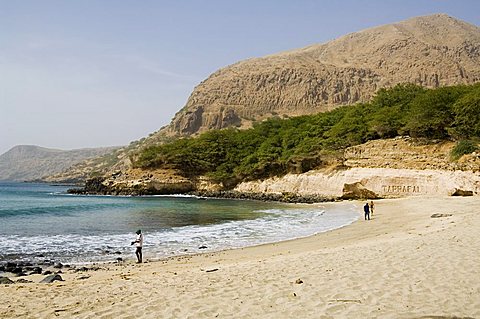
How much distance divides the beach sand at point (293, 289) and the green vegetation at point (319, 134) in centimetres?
3247

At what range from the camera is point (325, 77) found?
14675cm

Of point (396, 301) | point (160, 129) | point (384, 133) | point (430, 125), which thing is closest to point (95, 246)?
point (396, 301)

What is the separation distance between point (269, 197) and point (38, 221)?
28.7 m

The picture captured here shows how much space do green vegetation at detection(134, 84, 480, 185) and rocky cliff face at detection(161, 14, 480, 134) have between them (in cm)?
6382

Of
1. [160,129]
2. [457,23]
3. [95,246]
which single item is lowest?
[95,246]

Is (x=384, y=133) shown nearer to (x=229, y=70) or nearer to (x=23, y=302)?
(x=23, y=302)

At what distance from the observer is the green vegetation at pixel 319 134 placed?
4466 centimetres

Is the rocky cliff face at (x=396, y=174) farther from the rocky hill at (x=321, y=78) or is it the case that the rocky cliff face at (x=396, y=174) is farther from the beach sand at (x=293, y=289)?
the rocky hill at (x=321, y=78)

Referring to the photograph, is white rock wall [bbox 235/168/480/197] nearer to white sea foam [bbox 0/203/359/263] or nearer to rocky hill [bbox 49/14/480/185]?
white sea foam [bbox 0/203/359/263]

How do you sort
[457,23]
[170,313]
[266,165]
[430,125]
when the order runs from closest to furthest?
[170,313]
[430,125]
[266,165]
[457,23]

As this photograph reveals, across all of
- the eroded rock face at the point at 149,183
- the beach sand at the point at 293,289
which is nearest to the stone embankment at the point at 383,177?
the eroded rock face at the point at 149,183

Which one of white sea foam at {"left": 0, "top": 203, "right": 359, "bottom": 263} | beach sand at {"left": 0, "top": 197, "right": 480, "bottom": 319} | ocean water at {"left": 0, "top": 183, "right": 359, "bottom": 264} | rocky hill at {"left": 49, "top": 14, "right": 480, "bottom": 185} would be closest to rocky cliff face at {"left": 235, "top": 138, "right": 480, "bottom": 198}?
ocean water at {"left": 0, "top": 183, "right": 359, "bottom": 264}

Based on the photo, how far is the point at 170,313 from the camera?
6.75 metres

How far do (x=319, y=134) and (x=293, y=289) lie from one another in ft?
177
